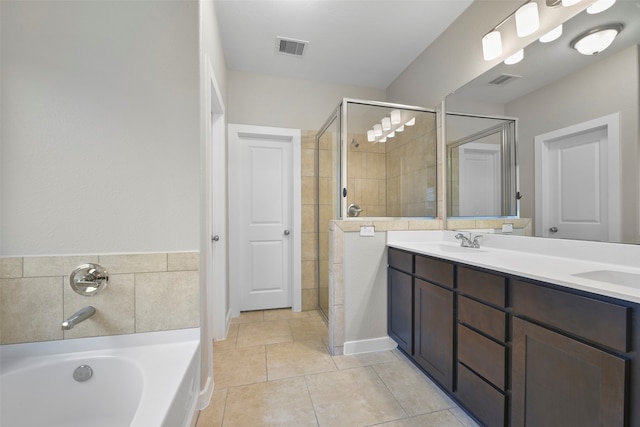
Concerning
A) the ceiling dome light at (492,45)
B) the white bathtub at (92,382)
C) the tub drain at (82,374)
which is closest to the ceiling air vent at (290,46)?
the ceiling dome light at (492,45)

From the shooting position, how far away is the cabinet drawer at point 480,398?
3.67 feet

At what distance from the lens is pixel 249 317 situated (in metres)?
2.70

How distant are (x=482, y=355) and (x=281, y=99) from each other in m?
2.82

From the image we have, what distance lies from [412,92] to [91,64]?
254 cm

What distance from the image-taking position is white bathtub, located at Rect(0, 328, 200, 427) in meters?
1.03

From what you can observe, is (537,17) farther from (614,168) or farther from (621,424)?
(621,424)

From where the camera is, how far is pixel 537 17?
1422mm

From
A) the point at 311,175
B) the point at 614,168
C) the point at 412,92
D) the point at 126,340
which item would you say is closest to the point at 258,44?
the point at 311,175

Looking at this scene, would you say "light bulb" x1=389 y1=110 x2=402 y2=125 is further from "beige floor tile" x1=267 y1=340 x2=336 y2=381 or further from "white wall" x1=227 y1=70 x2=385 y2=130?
"beige floor tile" x1=267 y1=340 x2=336 y2=381

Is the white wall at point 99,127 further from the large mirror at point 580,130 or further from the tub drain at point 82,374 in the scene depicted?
the large mirror at point 580,130

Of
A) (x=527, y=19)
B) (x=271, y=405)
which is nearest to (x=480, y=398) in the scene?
(x=271, y=405)

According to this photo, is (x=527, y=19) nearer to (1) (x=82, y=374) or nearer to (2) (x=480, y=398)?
(2) (x=480, y=398)

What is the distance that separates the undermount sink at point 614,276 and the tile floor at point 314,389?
961 millimetres

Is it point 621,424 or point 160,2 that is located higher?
point 160,2
